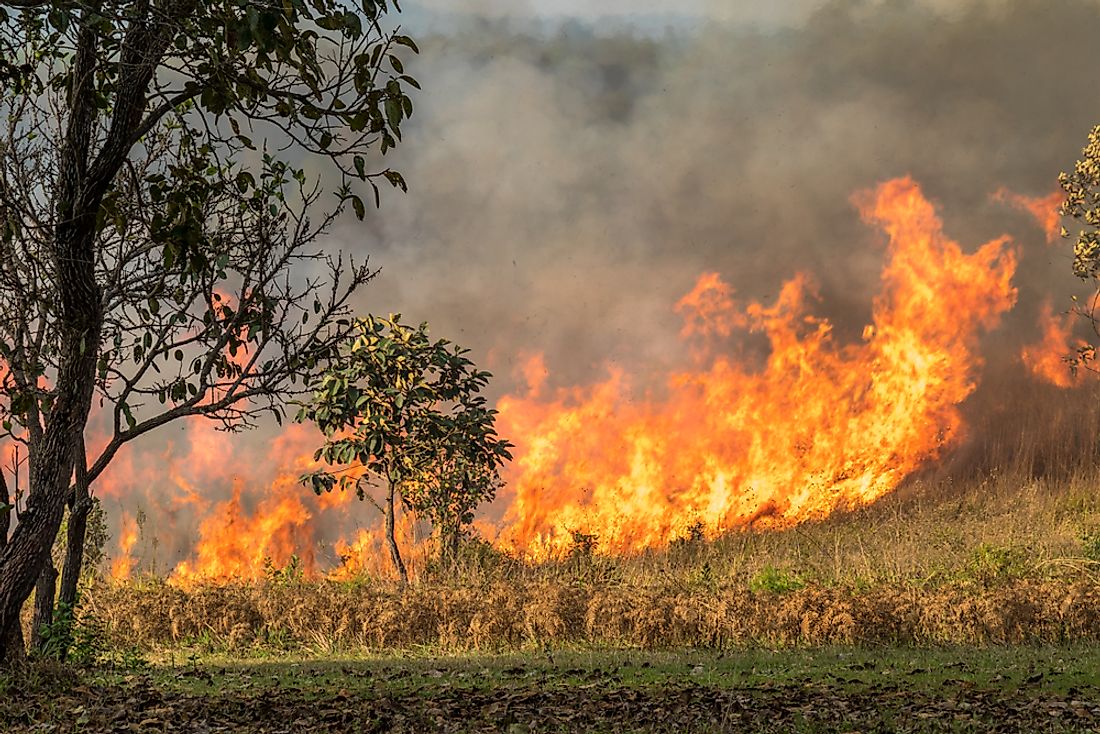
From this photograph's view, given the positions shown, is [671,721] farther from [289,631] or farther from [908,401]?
[908,401]

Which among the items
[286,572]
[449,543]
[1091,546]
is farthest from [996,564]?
[286,572]

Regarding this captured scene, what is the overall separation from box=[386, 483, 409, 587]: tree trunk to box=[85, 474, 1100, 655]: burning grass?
0.41 metres

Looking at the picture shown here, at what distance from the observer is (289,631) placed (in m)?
14.5

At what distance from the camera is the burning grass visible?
479 inches

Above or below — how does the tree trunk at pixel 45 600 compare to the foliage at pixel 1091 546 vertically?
below

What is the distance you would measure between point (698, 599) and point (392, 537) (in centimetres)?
598

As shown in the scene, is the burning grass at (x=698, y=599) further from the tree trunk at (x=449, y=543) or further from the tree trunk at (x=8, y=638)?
the tree trunk at (x=8, y=638)

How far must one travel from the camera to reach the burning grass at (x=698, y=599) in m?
12.2

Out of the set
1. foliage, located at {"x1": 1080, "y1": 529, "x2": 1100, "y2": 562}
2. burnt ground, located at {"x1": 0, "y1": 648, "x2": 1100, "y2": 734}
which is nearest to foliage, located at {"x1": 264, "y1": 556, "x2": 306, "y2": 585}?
burnt ground, located at {"x1": 0, "y1": 648, "x2": 1100, "y2": 734}

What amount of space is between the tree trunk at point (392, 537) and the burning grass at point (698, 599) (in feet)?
1.36

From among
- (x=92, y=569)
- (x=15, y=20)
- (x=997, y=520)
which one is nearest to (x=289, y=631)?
(x=92, y=569)

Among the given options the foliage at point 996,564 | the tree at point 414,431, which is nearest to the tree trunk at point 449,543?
the tree at point 414,431

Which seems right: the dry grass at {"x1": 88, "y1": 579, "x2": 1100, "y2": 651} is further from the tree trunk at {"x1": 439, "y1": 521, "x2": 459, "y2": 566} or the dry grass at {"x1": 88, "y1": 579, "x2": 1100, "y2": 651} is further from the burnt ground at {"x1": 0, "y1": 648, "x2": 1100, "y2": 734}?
the tree trunk at {"x1": 439, "y1": 521, "x2": 459, "y2": 566}

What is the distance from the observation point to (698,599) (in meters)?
12.6
